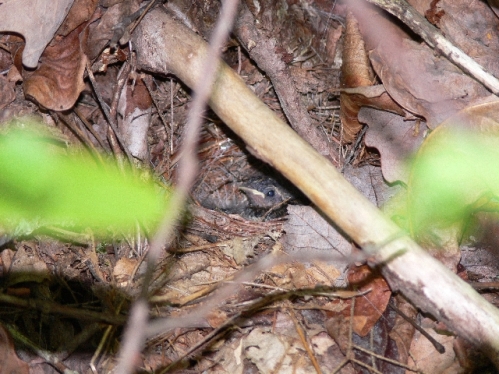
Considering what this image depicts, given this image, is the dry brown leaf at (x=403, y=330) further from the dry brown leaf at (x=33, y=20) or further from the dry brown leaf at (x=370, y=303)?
the dry brown leaf at (x=33, y=20)

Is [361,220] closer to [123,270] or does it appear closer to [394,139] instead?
[394,139]

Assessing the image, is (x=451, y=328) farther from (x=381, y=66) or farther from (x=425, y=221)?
(x=381, y=66)

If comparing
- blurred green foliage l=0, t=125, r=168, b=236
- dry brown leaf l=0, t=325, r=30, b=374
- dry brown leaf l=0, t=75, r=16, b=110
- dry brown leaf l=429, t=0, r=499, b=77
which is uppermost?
dry brown leaf l=429, t=0, r=499, b=77

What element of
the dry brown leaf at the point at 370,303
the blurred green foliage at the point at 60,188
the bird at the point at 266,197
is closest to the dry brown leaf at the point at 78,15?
the blurred green foliage at the point at 60,188

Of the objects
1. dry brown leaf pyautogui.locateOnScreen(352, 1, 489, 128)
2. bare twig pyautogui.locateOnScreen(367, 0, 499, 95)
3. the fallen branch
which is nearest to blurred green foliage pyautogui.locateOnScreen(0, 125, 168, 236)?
the fallen branch

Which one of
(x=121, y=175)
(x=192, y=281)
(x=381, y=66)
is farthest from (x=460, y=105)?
(x=121, y=175)

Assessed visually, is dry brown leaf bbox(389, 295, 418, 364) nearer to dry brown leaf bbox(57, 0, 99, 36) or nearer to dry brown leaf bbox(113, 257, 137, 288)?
dry brown leaf bbox(113, 257, 137, 288)
